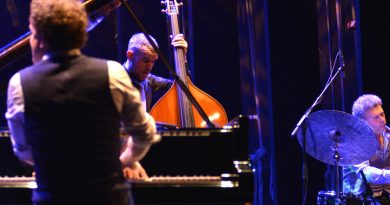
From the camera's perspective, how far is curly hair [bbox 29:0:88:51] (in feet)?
7.23

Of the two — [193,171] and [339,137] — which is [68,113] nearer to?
[193,171]

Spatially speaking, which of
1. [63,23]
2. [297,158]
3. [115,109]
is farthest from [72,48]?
[297,158]

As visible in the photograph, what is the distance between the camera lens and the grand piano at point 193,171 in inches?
115

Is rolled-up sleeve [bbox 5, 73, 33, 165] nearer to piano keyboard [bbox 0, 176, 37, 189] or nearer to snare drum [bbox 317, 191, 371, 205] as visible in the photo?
piano keyboard [bbox 0, 176, 37, 189]

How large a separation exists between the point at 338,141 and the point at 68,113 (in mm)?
3190

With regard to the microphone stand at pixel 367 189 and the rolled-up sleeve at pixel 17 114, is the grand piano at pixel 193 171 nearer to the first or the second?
the rolled-up sleeve at pixel 17 114

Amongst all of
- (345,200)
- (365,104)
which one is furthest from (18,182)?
(365,104)

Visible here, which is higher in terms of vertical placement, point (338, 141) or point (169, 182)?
point (169, 182)

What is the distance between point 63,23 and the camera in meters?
2.21

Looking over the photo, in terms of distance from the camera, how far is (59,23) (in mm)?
2203

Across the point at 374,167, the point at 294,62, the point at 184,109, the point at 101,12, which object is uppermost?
the point at 101,12

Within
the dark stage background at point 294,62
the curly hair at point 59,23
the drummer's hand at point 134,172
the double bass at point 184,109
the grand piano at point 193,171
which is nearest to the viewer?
the curly hair at point 59,23

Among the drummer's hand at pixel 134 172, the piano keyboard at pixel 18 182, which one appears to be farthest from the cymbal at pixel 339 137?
the piano keyboard at pixel 18 182

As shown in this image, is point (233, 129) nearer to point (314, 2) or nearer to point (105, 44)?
point (105, 44)
